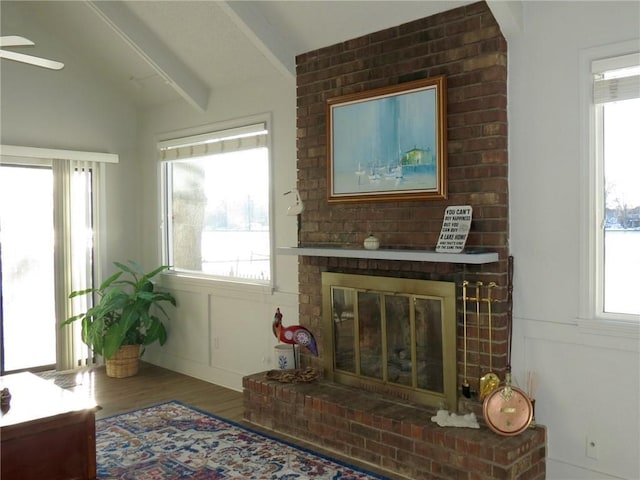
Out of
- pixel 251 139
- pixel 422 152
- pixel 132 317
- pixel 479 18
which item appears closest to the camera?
pixel 479 18

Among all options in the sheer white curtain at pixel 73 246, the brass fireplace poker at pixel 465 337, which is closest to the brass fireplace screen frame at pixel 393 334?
the brass fireplace poker at pixel 465 337

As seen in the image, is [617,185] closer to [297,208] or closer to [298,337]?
[297,208]

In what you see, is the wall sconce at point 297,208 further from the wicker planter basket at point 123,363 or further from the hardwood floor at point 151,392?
the wicker planter basket at point 123,363

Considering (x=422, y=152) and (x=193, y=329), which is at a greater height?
(x=422, y=152)

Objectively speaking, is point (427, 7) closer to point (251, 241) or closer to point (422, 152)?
point (422, 152)

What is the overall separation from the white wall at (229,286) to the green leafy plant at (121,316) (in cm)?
20

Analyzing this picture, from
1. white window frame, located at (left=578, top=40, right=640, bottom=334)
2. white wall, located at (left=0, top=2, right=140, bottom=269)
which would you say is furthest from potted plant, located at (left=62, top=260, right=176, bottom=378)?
white window frame, located at (left=578, top=40, right=640, bottom=334)

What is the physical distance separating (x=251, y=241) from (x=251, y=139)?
82 centimetres

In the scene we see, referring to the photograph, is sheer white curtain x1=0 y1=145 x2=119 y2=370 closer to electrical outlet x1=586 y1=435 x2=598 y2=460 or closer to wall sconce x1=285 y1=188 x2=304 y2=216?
wall sconce x1=285 y1=188 x2=304 y2=216

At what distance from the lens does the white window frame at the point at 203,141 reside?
4.56 meters

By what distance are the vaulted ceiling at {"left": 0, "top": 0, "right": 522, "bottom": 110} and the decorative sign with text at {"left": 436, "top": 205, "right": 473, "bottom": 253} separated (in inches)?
37.4

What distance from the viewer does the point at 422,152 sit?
11.2ft

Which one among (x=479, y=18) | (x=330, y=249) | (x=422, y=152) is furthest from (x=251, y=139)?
(x=479, y=18)

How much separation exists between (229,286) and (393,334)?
1.79m
